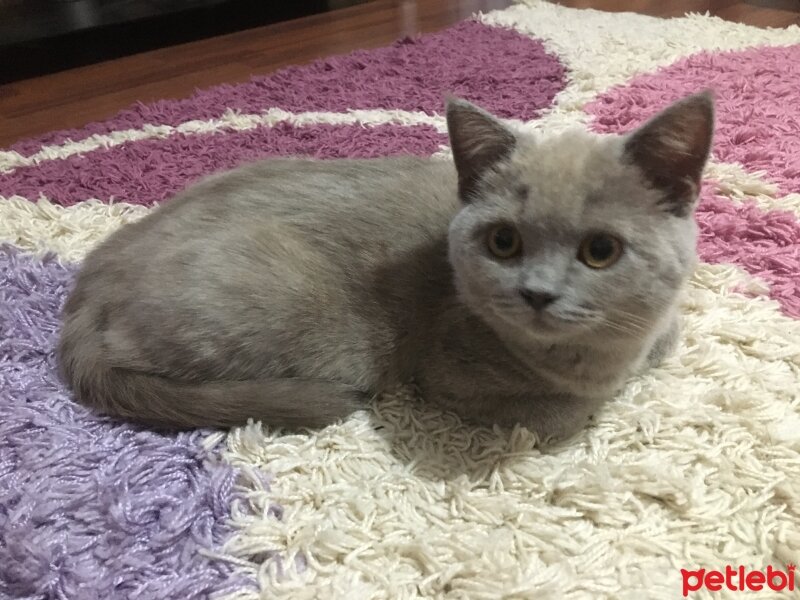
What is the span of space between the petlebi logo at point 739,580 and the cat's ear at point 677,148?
1.36ft

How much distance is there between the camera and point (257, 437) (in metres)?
0.95

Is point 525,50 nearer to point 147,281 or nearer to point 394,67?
point 394,67

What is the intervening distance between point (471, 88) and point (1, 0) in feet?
6.56

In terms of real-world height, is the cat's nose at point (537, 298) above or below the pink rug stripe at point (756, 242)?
above

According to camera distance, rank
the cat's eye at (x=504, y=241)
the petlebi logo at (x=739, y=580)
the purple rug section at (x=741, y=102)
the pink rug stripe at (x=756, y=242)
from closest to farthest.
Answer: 1. the petlebi logo at (x=739, y=580)
2. the cat's eye at (x=504, y=241)
3. the pink rug stripe at (x=756, y=242)
4. the purple rug section at (x=741, y=102)

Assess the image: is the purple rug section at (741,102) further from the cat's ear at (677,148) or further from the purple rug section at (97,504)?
the purple rug section at (97,504)

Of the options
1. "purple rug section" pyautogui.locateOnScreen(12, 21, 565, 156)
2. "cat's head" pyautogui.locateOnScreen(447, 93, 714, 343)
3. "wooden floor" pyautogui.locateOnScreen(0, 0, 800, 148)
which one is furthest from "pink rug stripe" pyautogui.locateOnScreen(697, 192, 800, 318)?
"wooden floor" pyautogui.locateOnScreen(0, 0, 800, 148)

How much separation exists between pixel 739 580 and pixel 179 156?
1458 mm

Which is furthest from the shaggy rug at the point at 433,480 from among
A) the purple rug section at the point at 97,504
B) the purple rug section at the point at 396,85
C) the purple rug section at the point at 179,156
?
the purple rug section at the point at 396,85

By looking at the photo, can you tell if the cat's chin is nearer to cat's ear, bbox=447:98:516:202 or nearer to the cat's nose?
the cat's nose

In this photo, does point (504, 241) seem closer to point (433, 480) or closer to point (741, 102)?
point (433, 480)

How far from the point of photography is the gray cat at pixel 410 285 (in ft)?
2.76

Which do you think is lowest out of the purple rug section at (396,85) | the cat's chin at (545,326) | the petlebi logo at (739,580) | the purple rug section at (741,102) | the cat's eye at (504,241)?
the petlebi logo at (739,580)

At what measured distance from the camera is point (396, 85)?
214 centimetres
